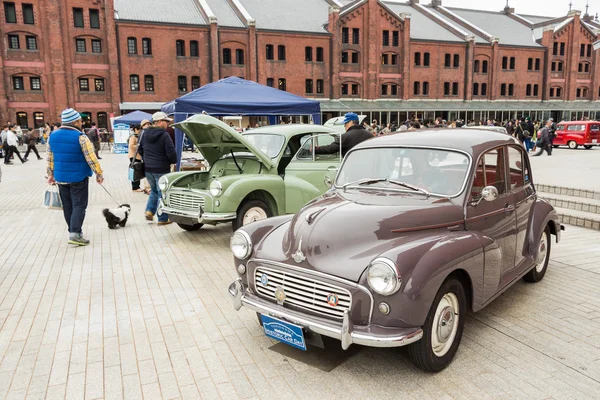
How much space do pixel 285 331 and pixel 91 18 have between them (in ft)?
135

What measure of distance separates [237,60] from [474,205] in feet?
131

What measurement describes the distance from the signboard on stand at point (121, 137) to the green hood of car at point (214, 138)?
68.5ft

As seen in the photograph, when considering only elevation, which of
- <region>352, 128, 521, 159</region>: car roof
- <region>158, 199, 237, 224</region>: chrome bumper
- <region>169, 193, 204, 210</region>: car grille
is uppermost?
<region>352, 128, 521, 159</region>: car roof

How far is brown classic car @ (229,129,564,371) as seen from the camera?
3100mm

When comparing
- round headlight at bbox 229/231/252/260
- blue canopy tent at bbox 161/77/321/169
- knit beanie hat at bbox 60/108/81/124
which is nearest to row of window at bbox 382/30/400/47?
blue canopy tent at bbox 161/77/321/169

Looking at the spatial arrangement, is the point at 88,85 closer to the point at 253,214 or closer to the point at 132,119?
the point at 132,119

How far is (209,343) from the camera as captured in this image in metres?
4.00

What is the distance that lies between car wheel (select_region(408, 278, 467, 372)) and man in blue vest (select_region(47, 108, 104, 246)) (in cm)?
567

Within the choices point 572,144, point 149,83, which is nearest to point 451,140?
point 572,144

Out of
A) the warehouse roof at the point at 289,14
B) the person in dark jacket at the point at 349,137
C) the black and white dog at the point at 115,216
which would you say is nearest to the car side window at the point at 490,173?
the person in dark jacket at the point at 349,137

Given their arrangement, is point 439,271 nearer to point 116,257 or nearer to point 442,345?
point 442,345

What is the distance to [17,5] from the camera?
35500 millimetres

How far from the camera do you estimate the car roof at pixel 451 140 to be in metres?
4.16

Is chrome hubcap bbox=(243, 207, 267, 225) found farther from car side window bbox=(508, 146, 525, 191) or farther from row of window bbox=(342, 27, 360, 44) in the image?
row of window bbox=(342, 27, 360, 44)
